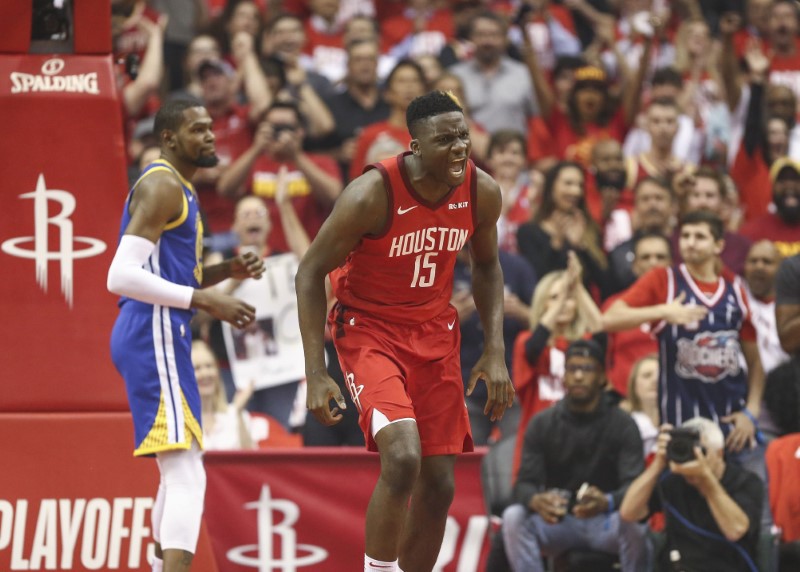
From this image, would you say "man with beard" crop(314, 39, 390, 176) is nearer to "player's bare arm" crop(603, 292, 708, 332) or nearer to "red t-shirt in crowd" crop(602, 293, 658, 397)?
"red t-shirt in crowd" crop(602, 293, 658, 397)

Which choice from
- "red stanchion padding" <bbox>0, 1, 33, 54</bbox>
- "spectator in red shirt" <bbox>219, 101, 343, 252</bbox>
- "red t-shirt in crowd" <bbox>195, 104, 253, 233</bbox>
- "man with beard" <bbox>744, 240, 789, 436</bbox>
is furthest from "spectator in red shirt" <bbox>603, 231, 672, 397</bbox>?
"red stanchion padding" <bbox>0, 1, 33, 54</bbox>

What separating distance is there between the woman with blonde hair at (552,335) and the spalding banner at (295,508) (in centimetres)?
104

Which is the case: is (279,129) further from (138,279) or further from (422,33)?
(138,279)

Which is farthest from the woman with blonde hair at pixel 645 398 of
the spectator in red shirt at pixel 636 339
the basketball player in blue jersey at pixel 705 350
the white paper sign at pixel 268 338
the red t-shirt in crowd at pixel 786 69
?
the red t-shirt in crowd at pixel 786 69

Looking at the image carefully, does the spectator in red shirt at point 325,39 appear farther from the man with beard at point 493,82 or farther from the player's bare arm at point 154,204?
the player's bare arm at point 154,204

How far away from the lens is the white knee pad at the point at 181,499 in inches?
237

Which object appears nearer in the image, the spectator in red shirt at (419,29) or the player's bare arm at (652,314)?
the player's bare arm at (652,314)

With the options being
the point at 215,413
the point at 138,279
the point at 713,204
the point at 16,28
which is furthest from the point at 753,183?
the point at 138,279

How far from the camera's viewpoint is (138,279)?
5977 millimetres

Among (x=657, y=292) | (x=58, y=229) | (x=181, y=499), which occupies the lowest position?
(x=181, y=499)

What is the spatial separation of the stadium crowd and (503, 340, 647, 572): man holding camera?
0.02 meters

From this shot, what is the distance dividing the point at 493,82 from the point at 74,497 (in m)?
6.47

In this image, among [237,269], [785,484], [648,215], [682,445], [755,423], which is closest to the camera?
[237,269]

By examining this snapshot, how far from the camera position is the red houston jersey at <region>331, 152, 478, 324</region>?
550cm
